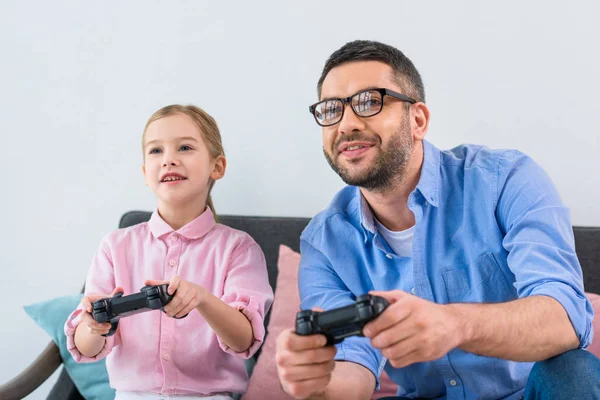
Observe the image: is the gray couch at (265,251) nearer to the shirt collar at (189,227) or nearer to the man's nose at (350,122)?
the shirt collar at (189,227)

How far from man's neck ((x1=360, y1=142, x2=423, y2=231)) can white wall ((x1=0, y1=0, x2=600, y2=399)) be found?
0.60 m

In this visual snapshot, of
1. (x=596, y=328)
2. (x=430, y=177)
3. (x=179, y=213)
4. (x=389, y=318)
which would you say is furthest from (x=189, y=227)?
(x=596, y=328)

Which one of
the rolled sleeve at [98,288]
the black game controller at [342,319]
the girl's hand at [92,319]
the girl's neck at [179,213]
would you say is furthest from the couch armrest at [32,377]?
the black game controller at [342,319]

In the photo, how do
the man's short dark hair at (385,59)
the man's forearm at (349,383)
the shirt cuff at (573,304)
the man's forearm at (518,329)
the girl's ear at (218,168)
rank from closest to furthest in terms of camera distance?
the man's forearm at (518,329), the shirt cuff at (573,304), the man's forearm at (349,383), the man's short dark hair at (385,59), the girl's ear at (218,168)

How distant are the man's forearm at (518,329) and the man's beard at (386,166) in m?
0.45

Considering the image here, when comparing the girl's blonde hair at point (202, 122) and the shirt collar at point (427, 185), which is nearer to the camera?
the shirt collar at point (427, 185)

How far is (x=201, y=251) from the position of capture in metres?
1.71

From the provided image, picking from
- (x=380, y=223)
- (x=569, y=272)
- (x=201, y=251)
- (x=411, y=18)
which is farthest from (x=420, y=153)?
(x=411, y=18)

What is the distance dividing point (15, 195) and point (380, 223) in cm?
157

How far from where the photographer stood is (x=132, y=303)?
1320 mm

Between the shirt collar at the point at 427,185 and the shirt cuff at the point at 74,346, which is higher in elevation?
the shirt collar at the point at 427,185

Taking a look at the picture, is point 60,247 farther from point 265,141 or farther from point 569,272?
point 569,272

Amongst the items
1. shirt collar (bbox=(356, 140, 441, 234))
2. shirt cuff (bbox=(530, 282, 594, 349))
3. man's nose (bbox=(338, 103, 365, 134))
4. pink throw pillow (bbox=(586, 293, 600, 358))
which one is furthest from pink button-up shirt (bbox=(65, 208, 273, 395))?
pink throw pillow (bbox=(586, 293, 600, 358))

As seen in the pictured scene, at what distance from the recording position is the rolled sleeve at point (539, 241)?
123 centimetres
